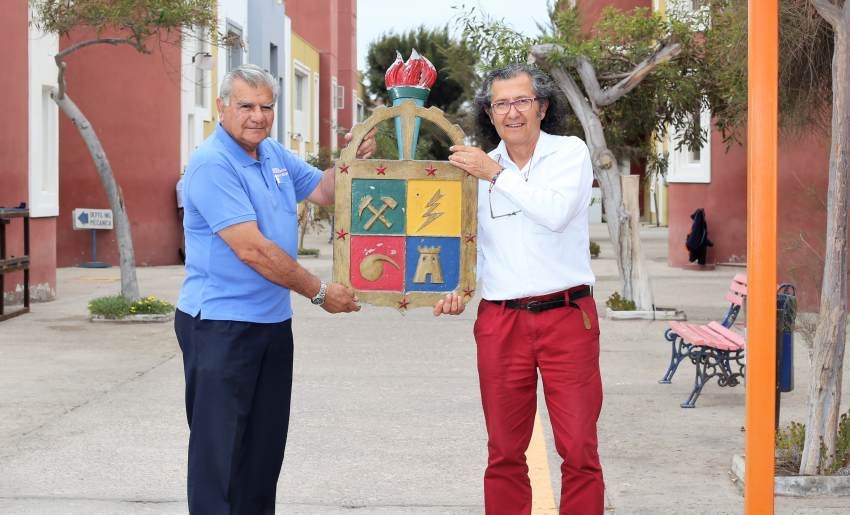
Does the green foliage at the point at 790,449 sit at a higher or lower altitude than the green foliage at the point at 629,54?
lower

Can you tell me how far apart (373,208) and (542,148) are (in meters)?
0.63

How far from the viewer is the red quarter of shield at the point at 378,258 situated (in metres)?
4.64

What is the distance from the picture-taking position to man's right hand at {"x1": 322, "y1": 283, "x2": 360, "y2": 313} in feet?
15.0

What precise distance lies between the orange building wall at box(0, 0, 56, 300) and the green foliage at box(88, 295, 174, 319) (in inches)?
59.0

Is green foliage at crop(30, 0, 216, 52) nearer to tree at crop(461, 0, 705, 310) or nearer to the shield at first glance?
tree at crop(461, 0, 705, 310)

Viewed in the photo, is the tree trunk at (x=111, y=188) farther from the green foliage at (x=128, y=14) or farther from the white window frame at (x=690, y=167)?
the white window frame at (x=690, y=167)

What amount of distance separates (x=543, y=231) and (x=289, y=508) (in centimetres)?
235

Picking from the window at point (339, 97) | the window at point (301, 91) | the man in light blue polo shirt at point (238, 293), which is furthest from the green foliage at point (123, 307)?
the window at point (339, 97)

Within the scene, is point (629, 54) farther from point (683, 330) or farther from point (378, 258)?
point (378, 258)

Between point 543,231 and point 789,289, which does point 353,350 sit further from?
point 543,231

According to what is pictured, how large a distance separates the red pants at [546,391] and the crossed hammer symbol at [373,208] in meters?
0.47

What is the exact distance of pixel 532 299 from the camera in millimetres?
4484

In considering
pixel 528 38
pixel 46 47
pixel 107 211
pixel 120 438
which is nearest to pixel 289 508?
pixel 120 438

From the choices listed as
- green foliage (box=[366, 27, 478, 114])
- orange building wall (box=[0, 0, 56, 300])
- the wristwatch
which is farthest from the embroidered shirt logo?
green foliage (box=[366, 27, 478, 114])
